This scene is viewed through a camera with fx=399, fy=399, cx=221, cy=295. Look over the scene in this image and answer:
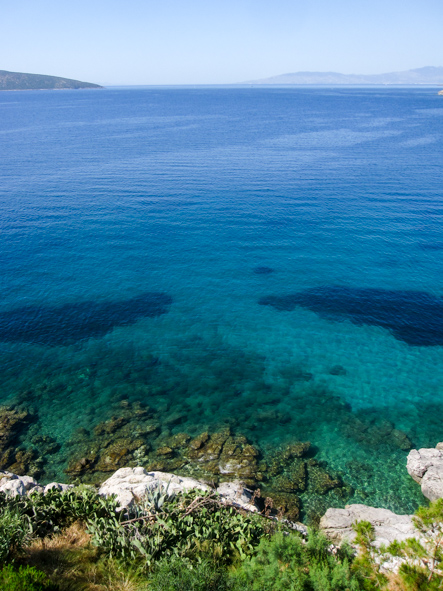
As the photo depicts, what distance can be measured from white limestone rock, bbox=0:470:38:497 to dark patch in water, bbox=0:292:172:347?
1777 centimetres

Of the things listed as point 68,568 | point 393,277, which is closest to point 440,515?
point 68,568

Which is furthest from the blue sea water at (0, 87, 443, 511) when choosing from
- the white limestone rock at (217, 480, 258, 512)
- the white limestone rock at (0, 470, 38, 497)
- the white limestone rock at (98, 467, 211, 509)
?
the white limestone rock at (98, 467, 211, 509)

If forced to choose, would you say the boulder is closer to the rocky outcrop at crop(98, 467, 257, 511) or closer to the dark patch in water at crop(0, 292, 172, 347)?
the rocky outcrop at crop(98, 467, 257, 511)

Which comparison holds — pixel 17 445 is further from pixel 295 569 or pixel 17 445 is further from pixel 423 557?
pixel 423 557

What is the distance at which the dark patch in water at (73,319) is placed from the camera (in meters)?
44.0

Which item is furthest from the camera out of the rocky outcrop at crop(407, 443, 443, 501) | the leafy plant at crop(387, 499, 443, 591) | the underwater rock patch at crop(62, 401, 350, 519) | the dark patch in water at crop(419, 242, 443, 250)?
the dark patch in water at crop(419, 242, 443, 250)

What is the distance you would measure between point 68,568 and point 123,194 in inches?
2845

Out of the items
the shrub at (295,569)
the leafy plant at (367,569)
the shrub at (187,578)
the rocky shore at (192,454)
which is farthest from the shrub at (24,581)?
the rocky shore at (192,454)

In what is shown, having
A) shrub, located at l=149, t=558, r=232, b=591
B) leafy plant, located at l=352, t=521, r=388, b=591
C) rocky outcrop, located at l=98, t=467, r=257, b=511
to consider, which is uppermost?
leafy plant, located at l=352, t=521, r=388, b=591

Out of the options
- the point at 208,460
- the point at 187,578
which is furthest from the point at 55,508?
the point at 208,460

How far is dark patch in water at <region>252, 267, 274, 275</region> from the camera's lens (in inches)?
2237

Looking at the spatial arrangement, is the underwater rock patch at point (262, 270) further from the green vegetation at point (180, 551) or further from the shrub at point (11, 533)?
the shrub at point (11, 533)

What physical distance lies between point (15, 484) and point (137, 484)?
7601 millimetres

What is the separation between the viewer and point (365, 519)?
81.5ft
